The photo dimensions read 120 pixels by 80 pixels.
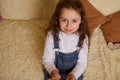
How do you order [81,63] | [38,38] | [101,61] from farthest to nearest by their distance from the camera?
[38,38] < [101,61] < [81,63]

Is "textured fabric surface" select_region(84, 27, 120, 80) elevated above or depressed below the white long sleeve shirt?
below

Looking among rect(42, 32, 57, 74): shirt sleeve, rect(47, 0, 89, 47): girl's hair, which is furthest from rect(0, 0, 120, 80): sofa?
rect(47, 0, 89, 47): girl's hair

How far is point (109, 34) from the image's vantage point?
1.74m

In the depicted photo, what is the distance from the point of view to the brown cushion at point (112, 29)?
1722 mm

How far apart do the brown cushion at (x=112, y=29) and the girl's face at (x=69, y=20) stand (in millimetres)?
494

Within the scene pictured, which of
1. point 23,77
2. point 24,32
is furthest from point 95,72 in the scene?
point 24,32

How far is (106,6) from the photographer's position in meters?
1.85

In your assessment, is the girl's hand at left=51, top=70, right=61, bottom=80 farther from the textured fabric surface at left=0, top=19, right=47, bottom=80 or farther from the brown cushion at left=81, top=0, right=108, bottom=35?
the brown cushion at left=81, top=0, right=108, bottom=35

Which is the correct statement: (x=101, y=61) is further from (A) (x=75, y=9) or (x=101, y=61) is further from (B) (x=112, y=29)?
(A) (x=75, y=9)

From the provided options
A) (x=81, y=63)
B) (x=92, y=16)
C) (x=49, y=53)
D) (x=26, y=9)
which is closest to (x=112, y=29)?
(x=92, y=16)

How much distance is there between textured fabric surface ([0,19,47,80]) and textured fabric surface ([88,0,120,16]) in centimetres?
45

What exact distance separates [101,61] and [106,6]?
0.53 meters

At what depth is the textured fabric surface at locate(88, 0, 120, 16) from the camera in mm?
1835

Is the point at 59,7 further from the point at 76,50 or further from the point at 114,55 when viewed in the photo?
the point at 114,55
